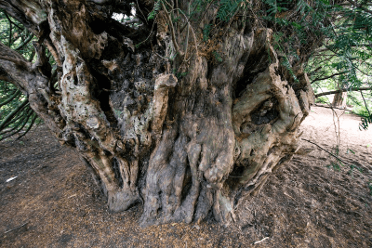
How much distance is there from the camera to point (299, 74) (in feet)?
6.55

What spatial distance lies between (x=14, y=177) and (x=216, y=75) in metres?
3.61

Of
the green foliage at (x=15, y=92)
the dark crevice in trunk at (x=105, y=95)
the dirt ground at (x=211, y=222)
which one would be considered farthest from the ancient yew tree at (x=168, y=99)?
the green foliage at (x=15, y=92)

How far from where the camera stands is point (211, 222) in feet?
6.23

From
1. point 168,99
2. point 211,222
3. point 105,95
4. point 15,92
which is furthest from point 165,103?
point 15,92

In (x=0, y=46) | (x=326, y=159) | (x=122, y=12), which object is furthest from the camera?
(x=326, y=159)

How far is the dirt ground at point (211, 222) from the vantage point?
173 centimetres

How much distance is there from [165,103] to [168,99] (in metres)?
0.13

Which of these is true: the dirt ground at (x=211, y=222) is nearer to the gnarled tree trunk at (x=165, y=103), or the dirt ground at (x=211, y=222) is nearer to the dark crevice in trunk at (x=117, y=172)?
the gnarled tree trunk at (x=165, y=103)

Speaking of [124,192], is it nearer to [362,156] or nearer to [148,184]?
[148,184]

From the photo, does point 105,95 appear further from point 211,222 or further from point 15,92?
point 15,92

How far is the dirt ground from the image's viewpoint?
173 centimetres

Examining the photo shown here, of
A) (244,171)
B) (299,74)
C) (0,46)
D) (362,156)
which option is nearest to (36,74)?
(0,46)

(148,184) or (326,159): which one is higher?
(148,184)

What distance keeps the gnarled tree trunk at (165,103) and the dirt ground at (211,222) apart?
190 millimetres
